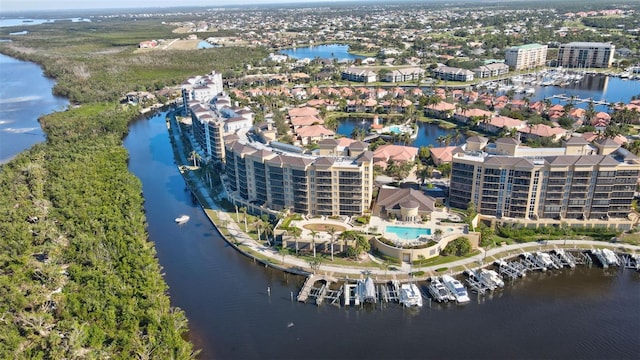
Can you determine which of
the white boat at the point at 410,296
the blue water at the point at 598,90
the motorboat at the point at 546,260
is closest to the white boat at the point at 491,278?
the motorboat at the point at 546,260

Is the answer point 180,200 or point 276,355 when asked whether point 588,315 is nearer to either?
point 276,355

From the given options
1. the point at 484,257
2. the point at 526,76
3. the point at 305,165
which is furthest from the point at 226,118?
the point at 526,76

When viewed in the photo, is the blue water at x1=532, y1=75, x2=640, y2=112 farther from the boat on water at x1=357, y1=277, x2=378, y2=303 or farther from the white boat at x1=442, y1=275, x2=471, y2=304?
the boat on water at x1=357, y1=277, x2=378, y2=303

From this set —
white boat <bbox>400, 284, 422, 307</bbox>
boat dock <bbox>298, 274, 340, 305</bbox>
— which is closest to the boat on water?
boat dock <bbox>298, 274, 340, 305</bbox>

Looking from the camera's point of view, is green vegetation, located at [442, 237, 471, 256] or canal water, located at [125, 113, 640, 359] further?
green vegetation, located at [442, 237, 471, 256]

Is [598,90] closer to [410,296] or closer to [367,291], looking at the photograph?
[410,296]

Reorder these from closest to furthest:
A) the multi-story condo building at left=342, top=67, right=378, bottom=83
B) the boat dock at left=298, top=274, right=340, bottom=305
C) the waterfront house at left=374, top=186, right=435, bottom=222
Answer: the boat dock at left=298, top=274, right=340, bottom=305
the waterfront house at left=374, top=186, right=435, bottom=222
the multi-story condo building at left=342, top=67, right=378, bottom=83

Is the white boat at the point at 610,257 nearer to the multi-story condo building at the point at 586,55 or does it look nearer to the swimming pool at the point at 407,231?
the swimming pool at the point at 407,231
